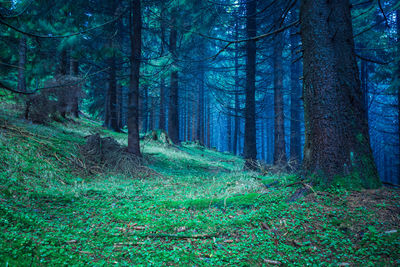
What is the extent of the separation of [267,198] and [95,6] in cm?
913

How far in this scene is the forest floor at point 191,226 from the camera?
2.37 metres

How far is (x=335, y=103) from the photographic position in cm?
367

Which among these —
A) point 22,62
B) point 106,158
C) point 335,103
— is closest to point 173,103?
point 106,158

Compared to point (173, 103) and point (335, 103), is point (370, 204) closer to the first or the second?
point (335, 103)

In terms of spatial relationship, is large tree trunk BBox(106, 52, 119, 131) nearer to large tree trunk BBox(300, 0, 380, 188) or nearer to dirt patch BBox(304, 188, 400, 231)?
large tree trunk BBox(300, 0, 380, 188)

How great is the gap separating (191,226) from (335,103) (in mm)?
3119

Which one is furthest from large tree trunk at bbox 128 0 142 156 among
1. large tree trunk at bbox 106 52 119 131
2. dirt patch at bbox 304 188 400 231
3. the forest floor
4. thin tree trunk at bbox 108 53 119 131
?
large tree trunk at bbox 106 52 119 131

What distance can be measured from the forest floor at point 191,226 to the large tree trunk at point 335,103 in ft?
1.44

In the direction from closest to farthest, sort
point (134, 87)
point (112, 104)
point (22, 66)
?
1. point (134, 87)
2. point (22, 66)
3. point (112, 104)

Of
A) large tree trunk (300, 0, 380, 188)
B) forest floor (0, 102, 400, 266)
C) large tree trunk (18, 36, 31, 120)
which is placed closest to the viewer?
forest floor (0, 102, 400, 266)

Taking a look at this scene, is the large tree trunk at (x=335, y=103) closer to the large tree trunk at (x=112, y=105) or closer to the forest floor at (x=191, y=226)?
the forest floor at (x=191, y=226)

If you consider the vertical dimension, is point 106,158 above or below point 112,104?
below

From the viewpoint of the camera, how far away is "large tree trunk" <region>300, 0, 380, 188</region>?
3.58 meters

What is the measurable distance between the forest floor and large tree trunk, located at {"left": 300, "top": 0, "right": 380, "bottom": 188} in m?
0.44
